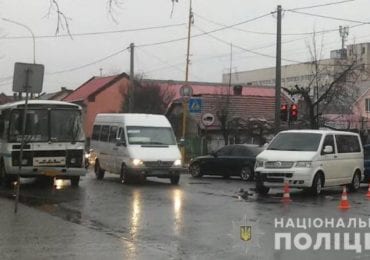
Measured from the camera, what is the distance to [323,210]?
14.8 m

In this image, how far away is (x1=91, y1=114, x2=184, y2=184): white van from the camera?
2158 centimetres

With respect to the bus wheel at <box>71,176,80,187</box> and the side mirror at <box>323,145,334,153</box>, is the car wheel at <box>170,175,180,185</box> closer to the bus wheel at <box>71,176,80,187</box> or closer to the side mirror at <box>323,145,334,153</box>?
the bus wheel at <box>71,176,80,187</box>

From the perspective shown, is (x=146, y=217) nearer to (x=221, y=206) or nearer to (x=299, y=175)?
(x=221, y=206)

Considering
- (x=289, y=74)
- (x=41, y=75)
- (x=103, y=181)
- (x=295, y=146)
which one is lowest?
(x=103, y=181)

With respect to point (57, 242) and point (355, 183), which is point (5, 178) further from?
point (57, 242)

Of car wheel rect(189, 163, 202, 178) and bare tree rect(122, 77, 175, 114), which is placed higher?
bare tree rect(122, 77, 175, 114)

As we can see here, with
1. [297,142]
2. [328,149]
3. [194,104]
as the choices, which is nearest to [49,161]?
[297,142]

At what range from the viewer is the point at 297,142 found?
19.3 meters

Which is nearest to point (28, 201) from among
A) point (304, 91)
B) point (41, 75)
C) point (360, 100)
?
point (41, 75)

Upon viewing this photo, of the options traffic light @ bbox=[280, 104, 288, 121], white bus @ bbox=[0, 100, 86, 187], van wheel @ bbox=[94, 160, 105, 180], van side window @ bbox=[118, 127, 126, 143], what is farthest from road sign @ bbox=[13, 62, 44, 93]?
traffic light @ bbox=[280, 104, 288, 121]

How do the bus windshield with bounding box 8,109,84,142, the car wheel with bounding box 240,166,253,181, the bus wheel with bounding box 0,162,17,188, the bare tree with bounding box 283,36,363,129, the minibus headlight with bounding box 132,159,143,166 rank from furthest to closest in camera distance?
the bare tree with bounding box 283,36,363,129
the car wheel with bounding box 240,166,253,181
the minibus headlight with bounding box 132,159,143,166
the bus wheel with bounding box 0,162,17,188
the bus windshield with bounding box 8,109,84,142

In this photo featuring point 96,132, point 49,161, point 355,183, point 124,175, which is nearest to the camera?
point 49,161

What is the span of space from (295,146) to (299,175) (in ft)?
4.10

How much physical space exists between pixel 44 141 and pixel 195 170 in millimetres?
9125
